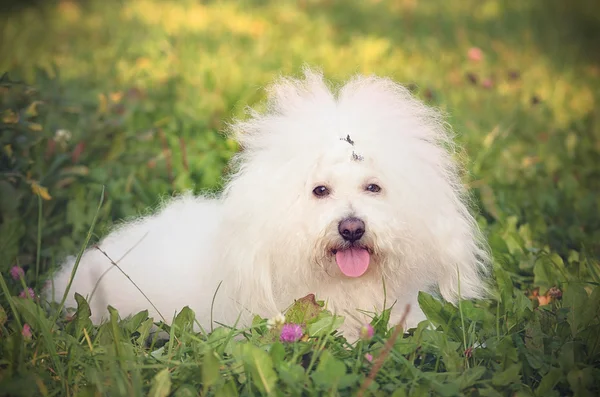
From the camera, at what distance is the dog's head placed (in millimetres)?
2836

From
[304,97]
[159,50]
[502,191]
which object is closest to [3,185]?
[304,97]

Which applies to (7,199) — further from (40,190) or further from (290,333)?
(290,333)

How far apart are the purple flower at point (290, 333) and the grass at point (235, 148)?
44 mm

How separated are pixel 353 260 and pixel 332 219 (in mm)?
181

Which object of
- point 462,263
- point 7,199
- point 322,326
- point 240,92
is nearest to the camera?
point 322,326

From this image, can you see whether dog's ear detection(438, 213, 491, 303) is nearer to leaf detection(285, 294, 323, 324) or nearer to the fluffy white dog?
the fluffy white dog

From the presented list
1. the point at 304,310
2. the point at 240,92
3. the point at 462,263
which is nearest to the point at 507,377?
the point at 462,263

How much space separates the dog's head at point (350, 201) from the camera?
2.84 m

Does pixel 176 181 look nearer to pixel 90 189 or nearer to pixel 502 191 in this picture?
pixel 90 189

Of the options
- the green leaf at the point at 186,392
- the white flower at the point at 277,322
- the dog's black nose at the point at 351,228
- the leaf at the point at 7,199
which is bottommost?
the green leaf at the point at 186,392

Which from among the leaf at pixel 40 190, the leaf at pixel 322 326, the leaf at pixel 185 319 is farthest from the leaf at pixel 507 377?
the leaf at pixel 40 190

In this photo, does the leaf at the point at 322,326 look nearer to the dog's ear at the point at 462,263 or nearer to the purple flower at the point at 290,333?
the purple flower at the point at 290,333

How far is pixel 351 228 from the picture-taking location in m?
2.76

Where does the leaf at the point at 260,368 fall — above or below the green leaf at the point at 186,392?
above
